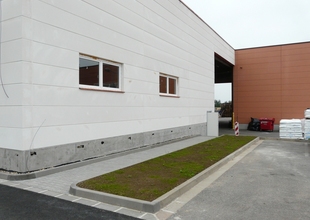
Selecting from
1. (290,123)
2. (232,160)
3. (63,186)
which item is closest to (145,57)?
(232,160)

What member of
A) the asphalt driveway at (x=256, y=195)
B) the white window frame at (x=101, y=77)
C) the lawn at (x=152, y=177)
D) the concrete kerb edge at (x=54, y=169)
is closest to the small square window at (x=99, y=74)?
the white window frame at (x=101, y=77)

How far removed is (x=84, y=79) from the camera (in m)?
7.90

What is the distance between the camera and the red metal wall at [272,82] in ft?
70.5

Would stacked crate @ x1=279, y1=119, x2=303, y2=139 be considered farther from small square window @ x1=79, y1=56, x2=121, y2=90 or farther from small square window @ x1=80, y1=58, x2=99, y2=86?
small square window @ x1=80, y1=58, x2=99, y2=86

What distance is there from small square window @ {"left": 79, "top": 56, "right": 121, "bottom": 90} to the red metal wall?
17.6 meters

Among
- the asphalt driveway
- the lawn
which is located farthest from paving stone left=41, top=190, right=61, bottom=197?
the asphalt driveway

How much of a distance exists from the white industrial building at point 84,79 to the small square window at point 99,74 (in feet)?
0.10

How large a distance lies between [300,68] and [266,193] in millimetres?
19760

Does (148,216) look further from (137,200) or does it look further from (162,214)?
(137,200)

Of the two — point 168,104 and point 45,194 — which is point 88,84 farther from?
point 168,104

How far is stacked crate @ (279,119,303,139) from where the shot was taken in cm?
1545

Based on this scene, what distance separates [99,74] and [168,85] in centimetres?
529

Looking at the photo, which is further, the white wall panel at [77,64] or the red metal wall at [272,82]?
the red metal wall at [272,82]

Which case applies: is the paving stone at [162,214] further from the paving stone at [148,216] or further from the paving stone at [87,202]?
the paving stone at [87,202]
